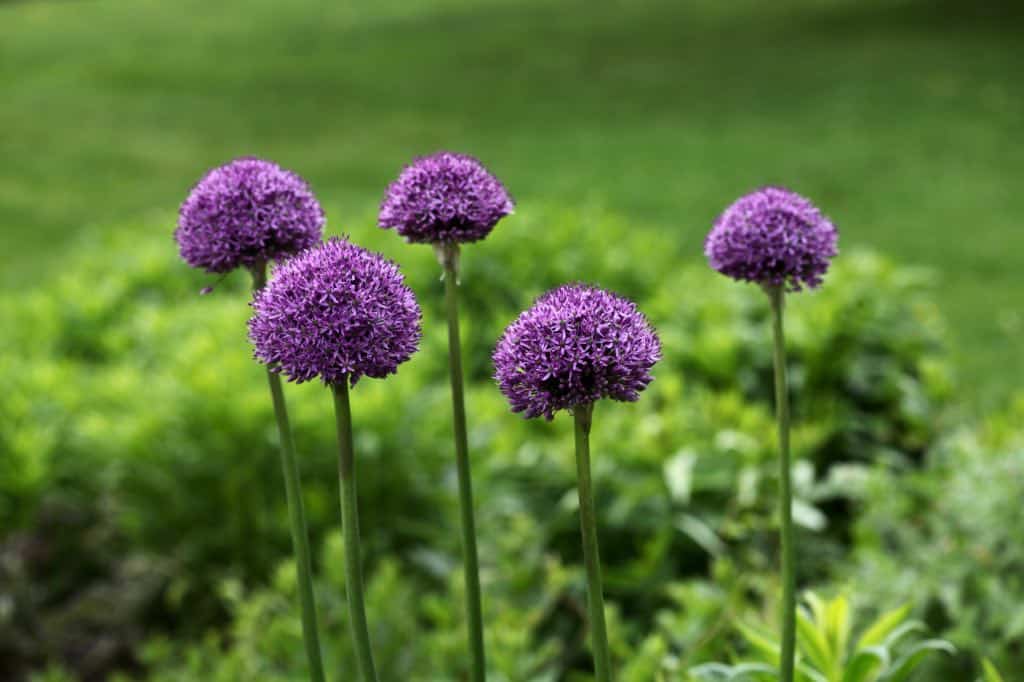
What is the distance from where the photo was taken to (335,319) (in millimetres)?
1672

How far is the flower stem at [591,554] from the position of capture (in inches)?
65.7

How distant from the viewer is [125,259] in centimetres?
758

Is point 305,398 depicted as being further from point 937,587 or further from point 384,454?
point 937,587

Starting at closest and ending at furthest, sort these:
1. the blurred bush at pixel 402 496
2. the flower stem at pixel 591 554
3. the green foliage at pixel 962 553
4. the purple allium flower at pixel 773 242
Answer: the flower stem at pixel 591 554 < the purple allium flower at pixel 773 242 < the green foliage at pixel 962 553 < the blurred bush at pixel 402 496

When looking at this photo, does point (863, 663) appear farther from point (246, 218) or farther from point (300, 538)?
point (246, 218)

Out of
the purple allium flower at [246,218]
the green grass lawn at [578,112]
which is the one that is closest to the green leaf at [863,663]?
the purple allium flower at [246,218]

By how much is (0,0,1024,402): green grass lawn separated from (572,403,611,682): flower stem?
5615mm

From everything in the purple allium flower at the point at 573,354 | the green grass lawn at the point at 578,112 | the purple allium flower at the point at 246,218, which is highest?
the green grass lawn at the point at 578,112

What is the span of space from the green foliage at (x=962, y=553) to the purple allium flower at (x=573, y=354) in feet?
7.13

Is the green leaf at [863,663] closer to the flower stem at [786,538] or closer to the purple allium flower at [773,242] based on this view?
the flower stem at [786,538]

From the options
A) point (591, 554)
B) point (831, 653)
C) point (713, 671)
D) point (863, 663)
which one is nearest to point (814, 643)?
point (831, 653)

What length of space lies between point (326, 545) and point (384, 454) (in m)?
0.64

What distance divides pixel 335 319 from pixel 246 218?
45cm

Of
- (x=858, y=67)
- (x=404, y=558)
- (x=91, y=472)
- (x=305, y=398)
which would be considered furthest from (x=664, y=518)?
(x=858, y=67)
